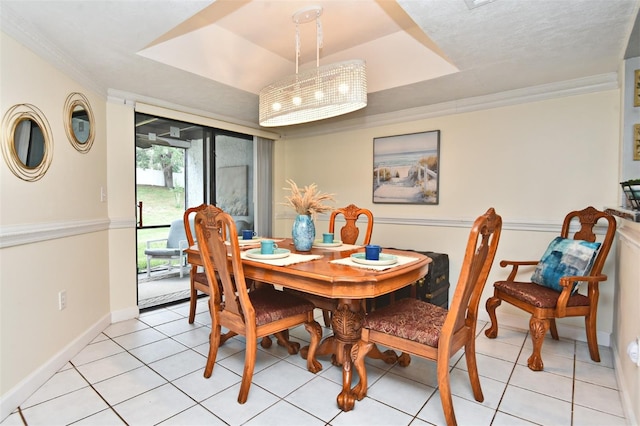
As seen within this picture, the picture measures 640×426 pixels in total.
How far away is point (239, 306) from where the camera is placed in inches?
78.8

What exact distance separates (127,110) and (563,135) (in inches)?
155

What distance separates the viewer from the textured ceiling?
179cm

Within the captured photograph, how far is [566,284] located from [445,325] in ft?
3.94

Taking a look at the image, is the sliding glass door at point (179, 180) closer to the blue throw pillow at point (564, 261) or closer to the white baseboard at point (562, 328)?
the white baseboard at point (562, 328)

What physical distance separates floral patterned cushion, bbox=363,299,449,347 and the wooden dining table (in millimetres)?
170

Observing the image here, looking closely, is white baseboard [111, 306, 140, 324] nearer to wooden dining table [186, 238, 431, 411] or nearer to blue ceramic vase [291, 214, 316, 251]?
wooden dining table [186, 238, 431, 411]

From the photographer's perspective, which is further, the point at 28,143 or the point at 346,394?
the point at 28,143

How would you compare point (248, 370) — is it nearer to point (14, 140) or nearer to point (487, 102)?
point (14, 140)

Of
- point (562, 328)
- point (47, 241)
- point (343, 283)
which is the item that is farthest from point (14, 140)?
point (562, 328)

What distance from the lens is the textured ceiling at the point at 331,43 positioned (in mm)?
1793

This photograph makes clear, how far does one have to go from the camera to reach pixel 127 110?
3160 mm

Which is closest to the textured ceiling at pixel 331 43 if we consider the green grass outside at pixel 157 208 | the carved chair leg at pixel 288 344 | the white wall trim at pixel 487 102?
the white wall trim at pixel 487 102

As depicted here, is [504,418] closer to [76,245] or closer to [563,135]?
[563,135]

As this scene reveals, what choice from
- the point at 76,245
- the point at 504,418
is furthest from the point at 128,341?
the point at 504,418
